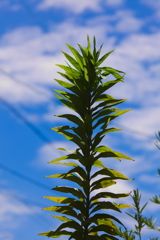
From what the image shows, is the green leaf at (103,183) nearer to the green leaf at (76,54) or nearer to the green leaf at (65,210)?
the green leaf at (65,210)

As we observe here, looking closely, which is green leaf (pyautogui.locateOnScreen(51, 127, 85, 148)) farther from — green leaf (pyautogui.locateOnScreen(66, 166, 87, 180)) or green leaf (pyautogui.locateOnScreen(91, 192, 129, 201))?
green leaf (pyautogui.locateOnScreen(91, 192, 129, 201))

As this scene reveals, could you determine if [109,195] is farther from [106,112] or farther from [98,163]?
[106,112]

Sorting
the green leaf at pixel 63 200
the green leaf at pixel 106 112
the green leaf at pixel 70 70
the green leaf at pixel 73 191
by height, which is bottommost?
the green leaf at pixel 63 200

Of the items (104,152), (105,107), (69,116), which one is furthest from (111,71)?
(104,152)

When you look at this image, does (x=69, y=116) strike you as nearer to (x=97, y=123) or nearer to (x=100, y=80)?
(x=97, y=123)

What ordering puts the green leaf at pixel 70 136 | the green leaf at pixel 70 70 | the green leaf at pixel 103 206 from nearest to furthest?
1. the green leaf at pixel 103 206
2. the green leaf at pixel 70 136
3. the green leaf at pixel 70 70

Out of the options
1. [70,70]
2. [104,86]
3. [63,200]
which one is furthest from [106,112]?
[63,200]

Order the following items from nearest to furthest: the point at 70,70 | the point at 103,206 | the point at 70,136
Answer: the point at 103,206 < the point at 70,136 < the point at 70,70

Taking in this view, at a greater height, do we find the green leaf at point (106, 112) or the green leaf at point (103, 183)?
the green leaf at point (106, 112)

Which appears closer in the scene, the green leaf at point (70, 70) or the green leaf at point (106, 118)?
the green leaf at point (106, 118)

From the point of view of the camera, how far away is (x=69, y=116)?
292 cm

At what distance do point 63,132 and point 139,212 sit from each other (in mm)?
1324

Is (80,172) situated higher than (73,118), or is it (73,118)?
(73,118)

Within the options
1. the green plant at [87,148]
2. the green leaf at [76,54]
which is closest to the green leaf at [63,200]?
the green plant at [87,148]
